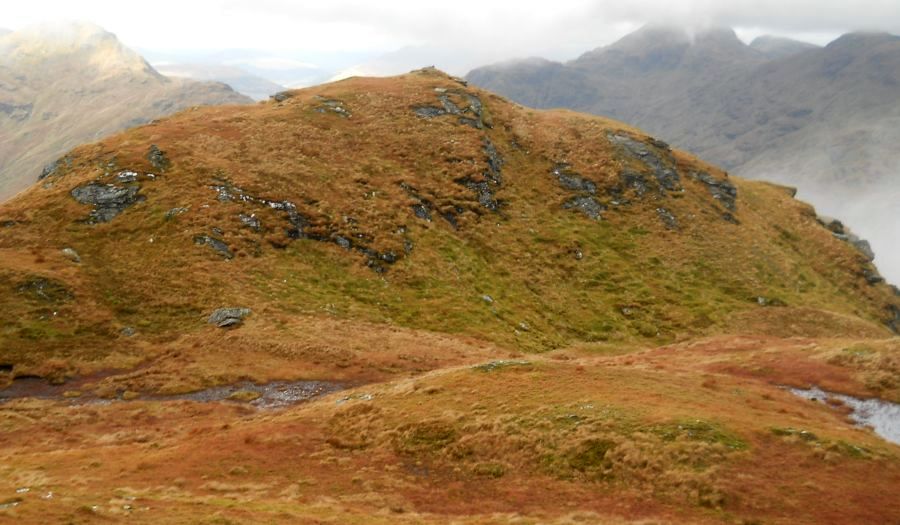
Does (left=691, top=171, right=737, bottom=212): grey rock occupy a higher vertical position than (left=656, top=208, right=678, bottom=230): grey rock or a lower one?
higher

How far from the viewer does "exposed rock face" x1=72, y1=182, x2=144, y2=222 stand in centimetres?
6444

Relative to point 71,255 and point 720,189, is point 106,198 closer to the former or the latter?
point 71,255

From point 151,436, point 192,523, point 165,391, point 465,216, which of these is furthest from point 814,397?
point 465,216

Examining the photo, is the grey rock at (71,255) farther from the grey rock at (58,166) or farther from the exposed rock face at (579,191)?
the exposed rock face at (579,191)

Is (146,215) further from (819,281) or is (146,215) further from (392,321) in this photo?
(819,281)

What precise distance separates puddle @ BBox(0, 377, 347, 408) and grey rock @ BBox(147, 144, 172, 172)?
33180 mm

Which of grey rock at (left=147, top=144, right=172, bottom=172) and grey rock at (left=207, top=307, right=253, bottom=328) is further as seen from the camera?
grey rock at (left=147, top=144, right=172, bottom=172)

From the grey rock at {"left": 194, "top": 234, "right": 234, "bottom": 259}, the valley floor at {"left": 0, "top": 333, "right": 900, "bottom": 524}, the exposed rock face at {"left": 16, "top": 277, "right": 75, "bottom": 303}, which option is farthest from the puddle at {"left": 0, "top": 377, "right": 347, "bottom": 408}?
the grey rock at {"left": 194, "top": 234, "right": 234, "bottom": 259}

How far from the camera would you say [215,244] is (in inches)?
2472

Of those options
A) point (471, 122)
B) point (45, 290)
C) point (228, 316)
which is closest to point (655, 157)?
point (471, 122)

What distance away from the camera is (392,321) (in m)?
60.4

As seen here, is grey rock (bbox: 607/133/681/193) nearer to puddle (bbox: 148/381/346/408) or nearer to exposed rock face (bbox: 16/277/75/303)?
puddle (bbox: 148/381/346/408)

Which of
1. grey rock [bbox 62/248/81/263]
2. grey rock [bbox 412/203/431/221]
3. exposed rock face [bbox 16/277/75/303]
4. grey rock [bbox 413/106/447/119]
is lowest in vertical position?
exposed rock face [bbox 16/277/75/303]

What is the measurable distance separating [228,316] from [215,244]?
11.7 metres
